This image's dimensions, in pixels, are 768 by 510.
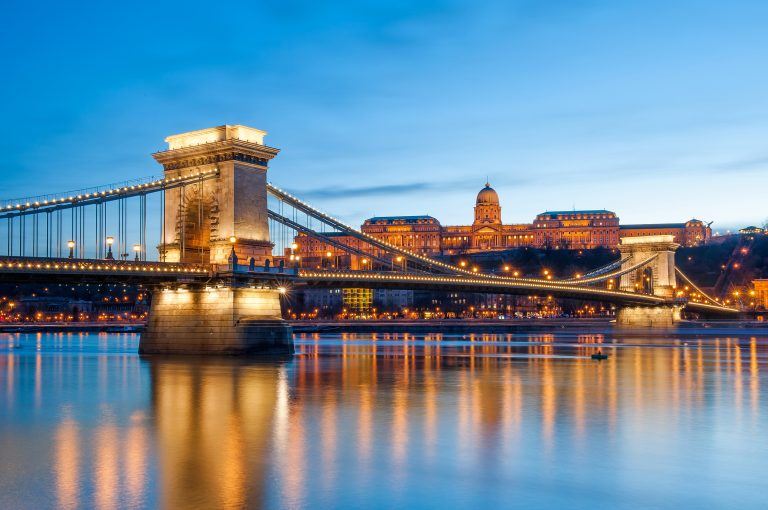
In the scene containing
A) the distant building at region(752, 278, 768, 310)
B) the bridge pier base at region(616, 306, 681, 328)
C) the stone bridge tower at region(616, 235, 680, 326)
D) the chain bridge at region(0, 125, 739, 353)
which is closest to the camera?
the chain bridge at region(0, 125, 739, 353)

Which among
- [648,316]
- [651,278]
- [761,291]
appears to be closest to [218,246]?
[648,316]

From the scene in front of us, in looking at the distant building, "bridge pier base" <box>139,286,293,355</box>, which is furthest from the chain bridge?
the distant building

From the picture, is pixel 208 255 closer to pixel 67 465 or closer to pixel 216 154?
pixel 216 154

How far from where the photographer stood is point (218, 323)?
1796 inches

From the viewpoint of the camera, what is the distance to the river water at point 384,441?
14.3 metres

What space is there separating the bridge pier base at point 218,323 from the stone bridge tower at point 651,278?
65.2 metres

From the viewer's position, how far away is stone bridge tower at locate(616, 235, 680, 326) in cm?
10269

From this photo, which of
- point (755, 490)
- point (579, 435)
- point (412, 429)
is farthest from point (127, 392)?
point (755, 490)

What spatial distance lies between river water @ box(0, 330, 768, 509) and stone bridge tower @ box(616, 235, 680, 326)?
219 feet

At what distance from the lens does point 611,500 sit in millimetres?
13977

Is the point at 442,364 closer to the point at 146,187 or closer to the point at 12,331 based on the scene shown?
the point at 146,187

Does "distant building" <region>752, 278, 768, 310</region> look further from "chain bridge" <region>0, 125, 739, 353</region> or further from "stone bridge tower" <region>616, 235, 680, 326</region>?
"chain bridge" <region>0, 125, 739, 353</region>

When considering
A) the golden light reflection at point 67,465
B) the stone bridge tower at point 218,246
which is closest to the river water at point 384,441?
the golden light reflection at point 67,465

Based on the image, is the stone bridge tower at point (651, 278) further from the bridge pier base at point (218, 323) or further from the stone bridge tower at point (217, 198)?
the stone bridge tower at point (217, 198)
